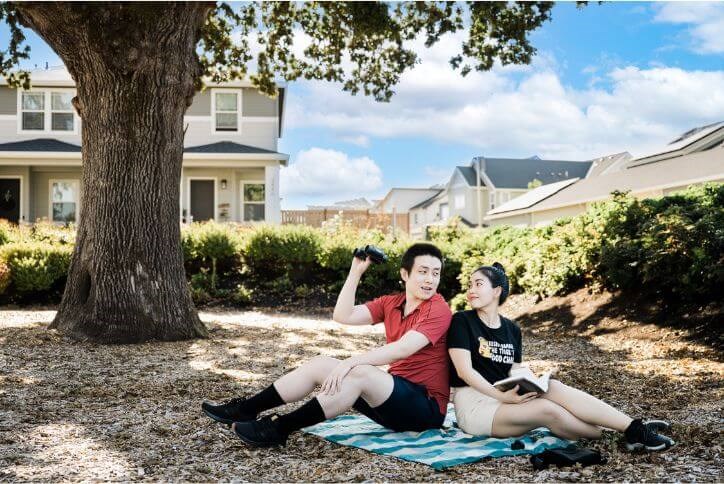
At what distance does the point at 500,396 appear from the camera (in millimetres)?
3779

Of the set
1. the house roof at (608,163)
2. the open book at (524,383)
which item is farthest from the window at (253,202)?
the house roof at (608,163)

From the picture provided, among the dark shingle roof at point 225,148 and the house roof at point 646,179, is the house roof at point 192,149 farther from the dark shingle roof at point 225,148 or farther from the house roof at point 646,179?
the house roof at point 646,179

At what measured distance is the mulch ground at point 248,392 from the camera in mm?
3469

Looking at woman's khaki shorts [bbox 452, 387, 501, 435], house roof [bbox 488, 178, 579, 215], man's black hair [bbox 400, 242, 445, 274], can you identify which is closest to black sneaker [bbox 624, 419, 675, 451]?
woman's khaki shorts [bbox 452, 387, 501, 435]

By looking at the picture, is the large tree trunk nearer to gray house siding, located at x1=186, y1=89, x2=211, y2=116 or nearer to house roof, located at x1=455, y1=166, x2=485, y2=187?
gray house siding, located at x1=186, y1=89, x2=211, y2=116

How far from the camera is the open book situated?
3.61 meters

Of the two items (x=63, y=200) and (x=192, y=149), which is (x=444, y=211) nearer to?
(x=192, y=149)

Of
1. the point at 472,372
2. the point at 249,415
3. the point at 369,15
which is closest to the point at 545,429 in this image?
the point at 472,372

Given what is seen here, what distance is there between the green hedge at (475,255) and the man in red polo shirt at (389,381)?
4588 mm

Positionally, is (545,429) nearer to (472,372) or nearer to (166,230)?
(472,372)

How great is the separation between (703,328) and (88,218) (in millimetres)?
7270

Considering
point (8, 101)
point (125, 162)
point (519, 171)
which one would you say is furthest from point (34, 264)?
point (519, 171)

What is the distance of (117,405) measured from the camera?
5070mm

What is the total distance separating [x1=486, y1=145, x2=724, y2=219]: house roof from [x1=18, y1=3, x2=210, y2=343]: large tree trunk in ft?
38.5
